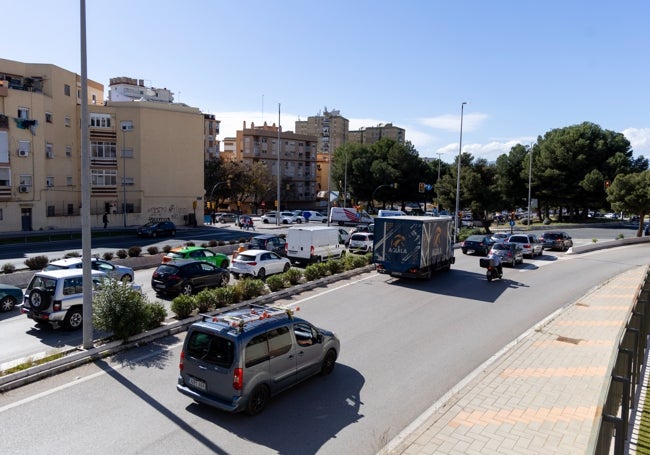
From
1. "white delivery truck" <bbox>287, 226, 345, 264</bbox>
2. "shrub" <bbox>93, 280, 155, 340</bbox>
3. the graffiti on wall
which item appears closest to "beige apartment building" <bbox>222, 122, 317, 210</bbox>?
the graffiti on wall

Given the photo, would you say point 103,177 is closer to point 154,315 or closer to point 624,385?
point 154,315

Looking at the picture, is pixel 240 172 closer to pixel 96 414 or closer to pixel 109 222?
pixel 109 222

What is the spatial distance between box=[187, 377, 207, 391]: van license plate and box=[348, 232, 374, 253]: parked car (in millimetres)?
23851

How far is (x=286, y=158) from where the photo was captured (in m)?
97.6

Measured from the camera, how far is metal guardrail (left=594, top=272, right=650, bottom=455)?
529cm

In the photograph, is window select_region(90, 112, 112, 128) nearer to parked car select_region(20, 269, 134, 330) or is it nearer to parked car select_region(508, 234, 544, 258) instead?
parked car select_region(508, 234, 544, 258)

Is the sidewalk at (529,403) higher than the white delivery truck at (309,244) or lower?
lower

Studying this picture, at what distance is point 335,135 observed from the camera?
150 m

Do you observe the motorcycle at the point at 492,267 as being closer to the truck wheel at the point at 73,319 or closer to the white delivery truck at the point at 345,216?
the truck wheel at the point at 73,319

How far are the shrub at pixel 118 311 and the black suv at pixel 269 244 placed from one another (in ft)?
50.5

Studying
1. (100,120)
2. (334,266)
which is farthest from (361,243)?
(100,120)

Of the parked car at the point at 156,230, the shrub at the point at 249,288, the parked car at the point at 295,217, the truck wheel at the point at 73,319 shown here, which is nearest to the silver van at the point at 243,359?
the truck wheel at the point at 73,319

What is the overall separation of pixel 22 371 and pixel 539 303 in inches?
642

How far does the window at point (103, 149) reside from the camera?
5150cm
